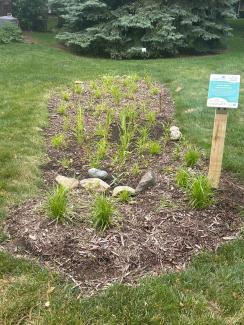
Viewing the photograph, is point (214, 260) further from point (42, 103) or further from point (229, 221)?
point (42, 103)

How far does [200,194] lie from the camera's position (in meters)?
3.93

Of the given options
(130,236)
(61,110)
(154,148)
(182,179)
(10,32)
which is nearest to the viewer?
(130,236)

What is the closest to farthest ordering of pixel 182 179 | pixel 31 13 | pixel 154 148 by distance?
pixel 182 179 → pixel 154 148 → pixel 31 13

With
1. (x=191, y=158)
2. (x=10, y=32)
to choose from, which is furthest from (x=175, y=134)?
(x=10, y=32)

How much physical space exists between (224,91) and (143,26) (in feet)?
29.5

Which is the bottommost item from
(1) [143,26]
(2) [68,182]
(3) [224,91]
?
(2) [68,182]

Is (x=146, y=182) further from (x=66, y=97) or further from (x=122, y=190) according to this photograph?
(x=66, y=97)

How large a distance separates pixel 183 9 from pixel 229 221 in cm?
1054

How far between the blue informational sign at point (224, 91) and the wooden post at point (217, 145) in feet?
0.33

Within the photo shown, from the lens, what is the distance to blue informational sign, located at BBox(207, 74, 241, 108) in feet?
12.8

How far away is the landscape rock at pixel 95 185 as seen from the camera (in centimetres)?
423

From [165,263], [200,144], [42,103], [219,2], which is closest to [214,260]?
[165,263]

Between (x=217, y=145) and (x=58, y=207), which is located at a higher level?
(x=217, y=145)

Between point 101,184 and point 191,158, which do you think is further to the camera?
point 191,158
